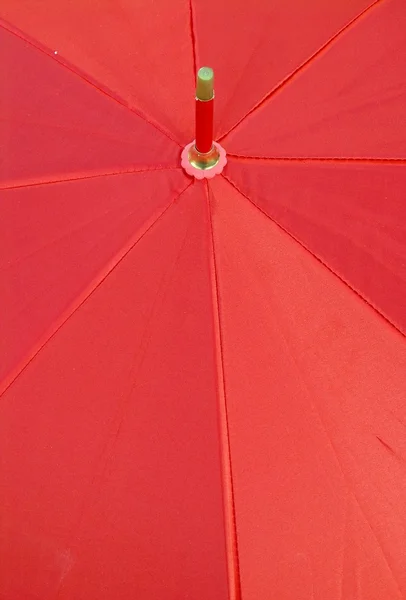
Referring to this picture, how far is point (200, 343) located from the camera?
1.34 meters

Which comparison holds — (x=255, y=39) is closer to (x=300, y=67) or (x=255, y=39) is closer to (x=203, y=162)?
(x=300, y=67)

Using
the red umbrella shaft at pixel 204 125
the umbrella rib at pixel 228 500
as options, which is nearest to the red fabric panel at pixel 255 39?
the red umbrella shaft at pixel 204 125

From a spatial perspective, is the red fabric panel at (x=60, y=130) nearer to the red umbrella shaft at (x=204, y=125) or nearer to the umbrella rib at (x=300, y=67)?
the red umbrella shaft at (x=204, y=125)

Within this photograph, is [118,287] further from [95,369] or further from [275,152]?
[275,152]

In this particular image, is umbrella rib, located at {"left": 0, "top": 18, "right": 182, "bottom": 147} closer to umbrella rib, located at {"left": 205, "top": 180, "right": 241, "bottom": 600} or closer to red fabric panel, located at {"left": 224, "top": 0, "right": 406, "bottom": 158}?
red fabric panel, located at {"left": 224, "top": 0, "right": 406, "bottom": 158}

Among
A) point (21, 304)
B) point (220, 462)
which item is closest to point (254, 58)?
point (21, 304)

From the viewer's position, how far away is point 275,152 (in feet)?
4.91

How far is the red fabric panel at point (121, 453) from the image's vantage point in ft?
4.24

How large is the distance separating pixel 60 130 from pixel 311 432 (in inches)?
35.8

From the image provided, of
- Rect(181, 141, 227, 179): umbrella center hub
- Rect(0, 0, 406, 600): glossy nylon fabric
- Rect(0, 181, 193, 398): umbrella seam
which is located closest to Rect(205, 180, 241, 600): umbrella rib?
Rect(0, 0, 406, 600): glossy nylon fabric

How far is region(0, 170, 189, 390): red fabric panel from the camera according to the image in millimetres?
1373

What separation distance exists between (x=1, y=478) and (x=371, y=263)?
36.4 inches

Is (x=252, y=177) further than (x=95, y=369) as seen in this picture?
Yes

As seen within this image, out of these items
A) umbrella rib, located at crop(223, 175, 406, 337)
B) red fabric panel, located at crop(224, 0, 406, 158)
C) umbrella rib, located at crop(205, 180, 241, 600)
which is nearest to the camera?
umbrella rib, located at crop(205, 180, 241, 600)
